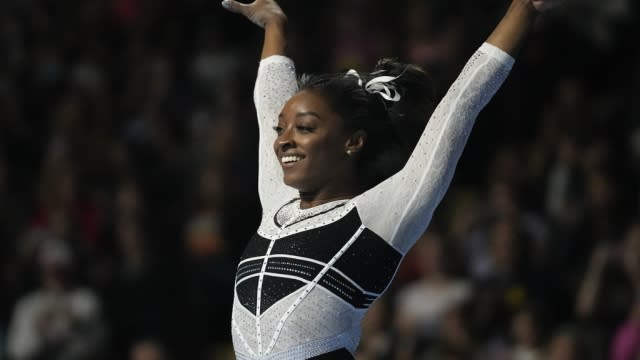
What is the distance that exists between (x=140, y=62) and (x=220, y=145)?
1.56m

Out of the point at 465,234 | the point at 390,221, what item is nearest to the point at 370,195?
the point at 390,221

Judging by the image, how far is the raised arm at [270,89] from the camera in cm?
401

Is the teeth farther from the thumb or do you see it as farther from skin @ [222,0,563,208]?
the thumb

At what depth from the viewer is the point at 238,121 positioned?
9000 millimetres

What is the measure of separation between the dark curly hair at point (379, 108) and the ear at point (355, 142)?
0.01m

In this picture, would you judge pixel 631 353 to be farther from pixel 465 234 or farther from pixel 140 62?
pixel 140 62

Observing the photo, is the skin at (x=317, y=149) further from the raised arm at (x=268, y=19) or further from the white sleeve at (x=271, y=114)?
the raised arm at (x=268, y=19)

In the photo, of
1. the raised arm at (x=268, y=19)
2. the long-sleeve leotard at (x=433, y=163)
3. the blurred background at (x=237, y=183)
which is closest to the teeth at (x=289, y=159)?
Result: the long-sleeve leotard at (x=433, y=163)

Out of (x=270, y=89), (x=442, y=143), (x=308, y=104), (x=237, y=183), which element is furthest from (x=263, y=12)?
(x=237, y=183)

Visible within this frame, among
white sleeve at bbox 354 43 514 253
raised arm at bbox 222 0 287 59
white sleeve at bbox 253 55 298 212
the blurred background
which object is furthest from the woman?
the blurred background

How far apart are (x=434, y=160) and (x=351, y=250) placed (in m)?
0.34

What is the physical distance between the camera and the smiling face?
3.68 metres

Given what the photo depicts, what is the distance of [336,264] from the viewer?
11.7 feet

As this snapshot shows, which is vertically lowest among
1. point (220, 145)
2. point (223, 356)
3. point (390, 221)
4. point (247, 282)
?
point (223, 356)
